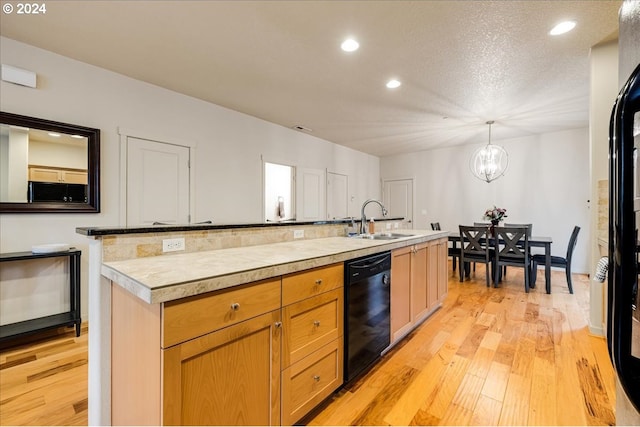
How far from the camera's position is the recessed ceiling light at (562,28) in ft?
7.24

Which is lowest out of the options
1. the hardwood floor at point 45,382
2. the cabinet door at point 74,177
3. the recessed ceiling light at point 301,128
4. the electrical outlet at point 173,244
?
the hardwood floor at point 45,382

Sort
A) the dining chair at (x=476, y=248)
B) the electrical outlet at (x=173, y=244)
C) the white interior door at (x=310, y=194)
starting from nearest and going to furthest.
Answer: the electrical outlet at (x=173, y=244)
the dining chair at (x=476, y=248)
the white interior door at (x=310, y=194)

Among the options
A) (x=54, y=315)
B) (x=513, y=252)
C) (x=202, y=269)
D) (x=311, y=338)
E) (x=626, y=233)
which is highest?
(x=626, y=233)

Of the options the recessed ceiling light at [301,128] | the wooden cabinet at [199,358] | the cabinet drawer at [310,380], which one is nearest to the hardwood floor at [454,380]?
the cabinet drawer at [310,380]

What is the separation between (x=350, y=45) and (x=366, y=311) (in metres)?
2.30

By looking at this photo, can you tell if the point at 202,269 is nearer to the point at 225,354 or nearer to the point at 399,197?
the point at 225,354

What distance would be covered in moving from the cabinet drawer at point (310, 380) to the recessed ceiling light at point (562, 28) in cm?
297

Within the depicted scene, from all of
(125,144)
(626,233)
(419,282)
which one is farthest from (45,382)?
(626,233)

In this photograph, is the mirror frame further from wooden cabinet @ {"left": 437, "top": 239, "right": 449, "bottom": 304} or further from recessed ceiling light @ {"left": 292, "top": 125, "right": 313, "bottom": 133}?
wooden cabinet @ {"left": 437, "top": 239, "right": 449, "bottom": 304}

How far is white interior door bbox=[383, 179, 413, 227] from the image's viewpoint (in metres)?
7.23

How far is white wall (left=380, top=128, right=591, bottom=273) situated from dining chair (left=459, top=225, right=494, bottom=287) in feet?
7.18

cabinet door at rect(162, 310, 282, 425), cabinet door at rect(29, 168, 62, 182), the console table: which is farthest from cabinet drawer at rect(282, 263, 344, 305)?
cabinet door at rect(29, 168, 62, 182)

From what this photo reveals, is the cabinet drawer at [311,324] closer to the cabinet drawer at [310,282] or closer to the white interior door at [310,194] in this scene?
the cabinet drawer at [310,282]

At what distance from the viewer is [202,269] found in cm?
117
